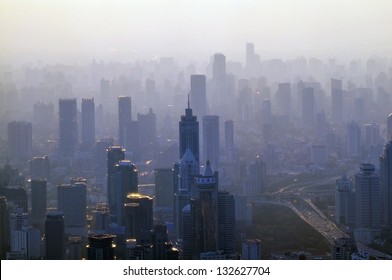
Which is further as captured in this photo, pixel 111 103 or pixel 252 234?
pixel 111 103

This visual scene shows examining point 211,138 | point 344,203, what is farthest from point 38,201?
point 344,203

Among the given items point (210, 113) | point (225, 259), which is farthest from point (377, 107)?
point (225, 259)

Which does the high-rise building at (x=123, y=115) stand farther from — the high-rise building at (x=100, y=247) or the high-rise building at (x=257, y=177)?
the high-rise building at (x=100, y=247)

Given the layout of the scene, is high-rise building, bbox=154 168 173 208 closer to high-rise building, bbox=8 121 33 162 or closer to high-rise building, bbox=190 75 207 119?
high-rise building, bbox=190 75 207 119

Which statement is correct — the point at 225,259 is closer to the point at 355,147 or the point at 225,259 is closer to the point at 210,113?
the point at 210,113

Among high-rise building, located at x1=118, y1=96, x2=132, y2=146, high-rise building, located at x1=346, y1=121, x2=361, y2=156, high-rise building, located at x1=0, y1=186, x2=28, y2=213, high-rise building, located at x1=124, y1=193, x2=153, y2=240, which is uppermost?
high-rise building, located at x1=118, y1=96, x2=132, y2=146

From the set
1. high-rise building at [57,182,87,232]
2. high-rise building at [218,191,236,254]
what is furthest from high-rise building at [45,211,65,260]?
high-rise building at [218,191,236,254]
